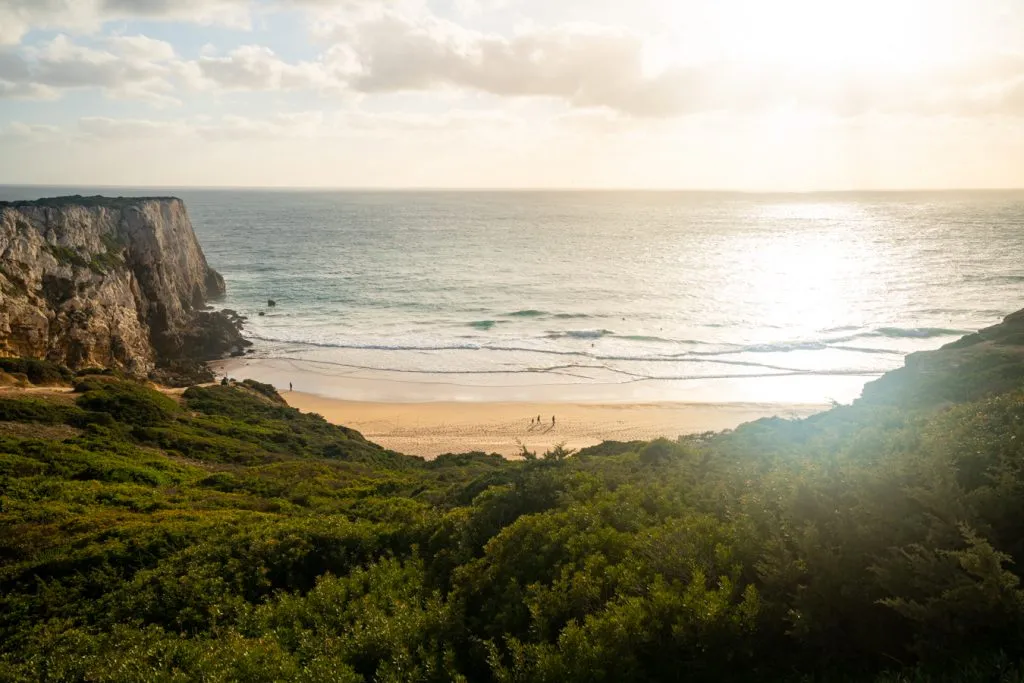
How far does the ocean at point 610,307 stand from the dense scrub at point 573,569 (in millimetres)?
24986

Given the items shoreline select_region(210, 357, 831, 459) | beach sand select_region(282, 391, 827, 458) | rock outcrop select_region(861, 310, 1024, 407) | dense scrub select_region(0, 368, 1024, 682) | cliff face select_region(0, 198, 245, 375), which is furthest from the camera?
shoreline select_region(210, 357, 831, 459)

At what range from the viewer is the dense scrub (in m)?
5.91

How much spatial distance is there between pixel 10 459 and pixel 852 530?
16.9 m

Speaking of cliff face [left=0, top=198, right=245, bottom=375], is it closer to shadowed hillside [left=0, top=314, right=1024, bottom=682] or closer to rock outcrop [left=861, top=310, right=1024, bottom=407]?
shadowed hillside [left=0, top=314, right=1024, bottom=682]

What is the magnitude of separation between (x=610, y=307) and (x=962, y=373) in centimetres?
4284

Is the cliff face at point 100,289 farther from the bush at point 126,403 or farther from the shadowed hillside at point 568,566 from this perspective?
the shadowed hillside at point 568,566

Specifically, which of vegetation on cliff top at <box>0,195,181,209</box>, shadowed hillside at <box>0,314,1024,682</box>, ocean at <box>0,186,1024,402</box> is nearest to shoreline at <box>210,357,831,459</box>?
ocean at <box>0,186,1024,402</box>

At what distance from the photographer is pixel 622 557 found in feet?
27.4

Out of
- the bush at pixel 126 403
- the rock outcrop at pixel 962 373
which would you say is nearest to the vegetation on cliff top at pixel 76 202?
the bush at pixel 126 403

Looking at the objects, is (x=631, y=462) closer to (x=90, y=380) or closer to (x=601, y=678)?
(x=601, y=678)

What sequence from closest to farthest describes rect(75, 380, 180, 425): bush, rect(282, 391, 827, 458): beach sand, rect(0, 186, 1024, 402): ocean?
rect(75, 380, 180, 425): bush < rect(282, 391, 827, 458): beach sand < rect(0, 186, 1024, 402): ocean

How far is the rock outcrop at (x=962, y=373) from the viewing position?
16.4 m

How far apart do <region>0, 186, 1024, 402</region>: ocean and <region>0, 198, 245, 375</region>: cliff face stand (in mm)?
5731

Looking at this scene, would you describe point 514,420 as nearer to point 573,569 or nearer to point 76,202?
point 573,569
